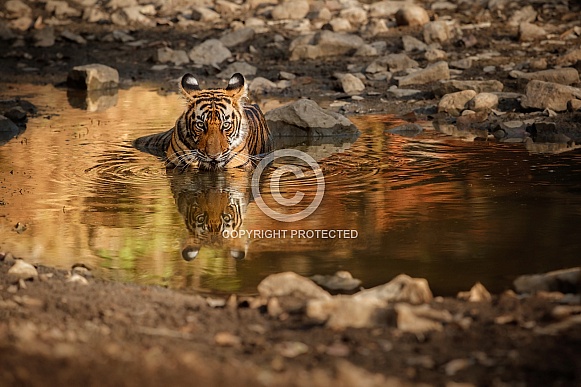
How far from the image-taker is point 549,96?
434 inches

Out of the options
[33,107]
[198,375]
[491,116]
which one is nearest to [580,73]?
[491,116]

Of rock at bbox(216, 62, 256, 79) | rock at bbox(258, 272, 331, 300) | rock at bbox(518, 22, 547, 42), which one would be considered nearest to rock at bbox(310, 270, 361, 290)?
rock at bbox(258, 272, 331, 300)

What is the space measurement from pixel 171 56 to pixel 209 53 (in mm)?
800

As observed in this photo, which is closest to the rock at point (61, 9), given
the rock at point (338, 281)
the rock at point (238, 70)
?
the rock at point (238, 70)

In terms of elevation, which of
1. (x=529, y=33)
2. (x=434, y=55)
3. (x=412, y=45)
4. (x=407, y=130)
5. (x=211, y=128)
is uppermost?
(x=529, y=33)

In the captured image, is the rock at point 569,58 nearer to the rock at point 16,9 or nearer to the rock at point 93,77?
the rock at point 93,77

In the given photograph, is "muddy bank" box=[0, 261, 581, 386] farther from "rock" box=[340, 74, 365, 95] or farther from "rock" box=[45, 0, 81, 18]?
"rock" box=[45, 0, 81, 18]

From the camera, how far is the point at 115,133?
436 inches

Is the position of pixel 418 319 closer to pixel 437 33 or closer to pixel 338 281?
pixel 338 281

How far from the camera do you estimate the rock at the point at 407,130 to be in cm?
1066

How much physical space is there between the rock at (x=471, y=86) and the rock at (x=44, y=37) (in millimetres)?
8259

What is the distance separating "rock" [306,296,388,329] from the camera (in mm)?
4250

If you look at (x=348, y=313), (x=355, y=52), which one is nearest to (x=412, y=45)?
(x=355, y=52)

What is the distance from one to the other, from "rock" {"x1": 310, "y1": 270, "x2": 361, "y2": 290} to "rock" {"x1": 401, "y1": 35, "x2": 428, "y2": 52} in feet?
34.3
